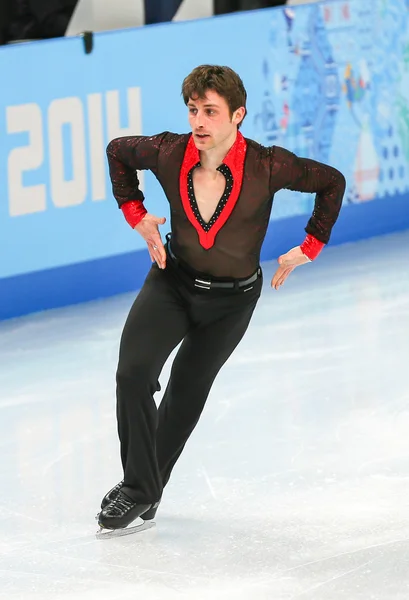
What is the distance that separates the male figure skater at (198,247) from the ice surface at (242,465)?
257 millimetres

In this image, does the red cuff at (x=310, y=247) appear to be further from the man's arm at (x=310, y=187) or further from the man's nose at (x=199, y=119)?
the man's nose at (x=199, y=119)

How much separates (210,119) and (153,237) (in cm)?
43

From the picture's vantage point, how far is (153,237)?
14.2 feet

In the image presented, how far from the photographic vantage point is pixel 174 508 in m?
4.66

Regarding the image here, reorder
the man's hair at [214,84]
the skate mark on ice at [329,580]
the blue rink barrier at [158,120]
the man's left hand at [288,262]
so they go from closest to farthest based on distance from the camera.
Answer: the skate mark on ice at [329,580] < the man's hair at [214,84] < the man's left hand at [288,262] < the blue rink barrier at [158,120]

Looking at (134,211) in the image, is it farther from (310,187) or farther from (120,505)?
(120,505)

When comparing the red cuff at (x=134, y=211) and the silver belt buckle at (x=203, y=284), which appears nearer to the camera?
the silver belt buckle at (x=203, y=284)

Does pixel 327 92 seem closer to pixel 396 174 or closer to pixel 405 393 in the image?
pixel 396 174


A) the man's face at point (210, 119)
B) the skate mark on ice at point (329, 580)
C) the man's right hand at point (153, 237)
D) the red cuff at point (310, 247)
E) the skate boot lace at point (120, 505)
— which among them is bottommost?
the skate mark on ice at point (329, 580)

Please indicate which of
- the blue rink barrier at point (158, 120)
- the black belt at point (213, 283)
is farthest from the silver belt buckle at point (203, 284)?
the blue rink barrier at point (158, 120)

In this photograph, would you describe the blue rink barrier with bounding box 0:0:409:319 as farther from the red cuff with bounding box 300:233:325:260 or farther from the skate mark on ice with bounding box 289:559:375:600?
the skate mark on ice with bounding box 289:559:375:600

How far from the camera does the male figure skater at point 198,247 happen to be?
4168 millimetres

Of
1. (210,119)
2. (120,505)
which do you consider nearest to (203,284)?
(210,119)

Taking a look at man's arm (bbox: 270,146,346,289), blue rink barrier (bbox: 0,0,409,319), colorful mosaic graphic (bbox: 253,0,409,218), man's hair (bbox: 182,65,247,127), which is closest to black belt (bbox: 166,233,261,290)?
man's arm (bbox: 270,146,346,289)
